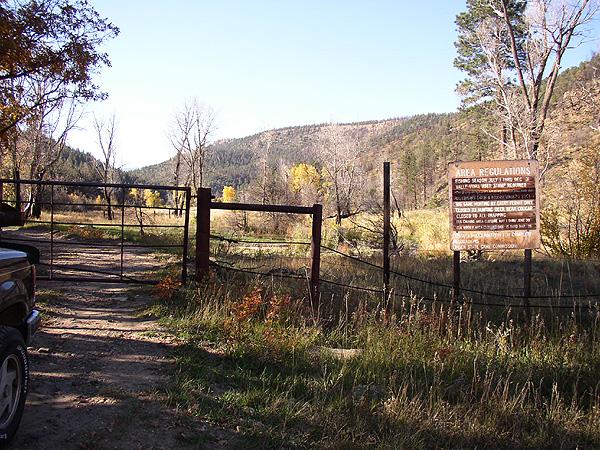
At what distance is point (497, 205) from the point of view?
23.8ft

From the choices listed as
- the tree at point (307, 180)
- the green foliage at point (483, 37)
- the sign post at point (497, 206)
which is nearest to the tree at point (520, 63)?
the green foliage at point (483, 37)

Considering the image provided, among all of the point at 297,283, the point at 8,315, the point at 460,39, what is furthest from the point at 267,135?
the point at 8,315

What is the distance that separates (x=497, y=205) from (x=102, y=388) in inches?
240

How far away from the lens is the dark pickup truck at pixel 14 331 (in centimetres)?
324

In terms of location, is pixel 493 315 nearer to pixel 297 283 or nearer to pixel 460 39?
pixel 297 283

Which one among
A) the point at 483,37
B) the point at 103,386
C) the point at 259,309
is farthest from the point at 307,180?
the point at 103,386

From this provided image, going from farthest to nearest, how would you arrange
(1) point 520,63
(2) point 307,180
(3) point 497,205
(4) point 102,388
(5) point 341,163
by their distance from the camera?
1. (2) point 307,180
2. (5) point 341,163
3. (1) point 520,63
4. (3) point 497,205
5. (4) point 102,388

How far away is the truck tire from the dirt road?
0.23m

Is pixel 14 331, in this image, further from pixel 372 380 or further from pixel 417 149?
pixel 417 149

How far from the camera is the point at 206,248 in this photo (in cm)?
754

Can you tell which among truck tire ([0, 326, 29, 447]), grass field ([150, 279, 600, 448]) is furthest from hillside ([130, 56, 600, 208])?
truck tire ([0, 326, 29, 447])

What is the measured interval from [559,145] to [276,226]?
52.6ft

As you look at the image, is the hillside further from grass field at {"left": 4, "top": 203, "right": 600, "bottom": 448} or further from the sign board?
grass field at {"left": 4, "top": 203, "right": 600, "bottom": 448}

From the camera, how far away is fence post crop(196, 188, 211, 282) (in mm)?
7441
